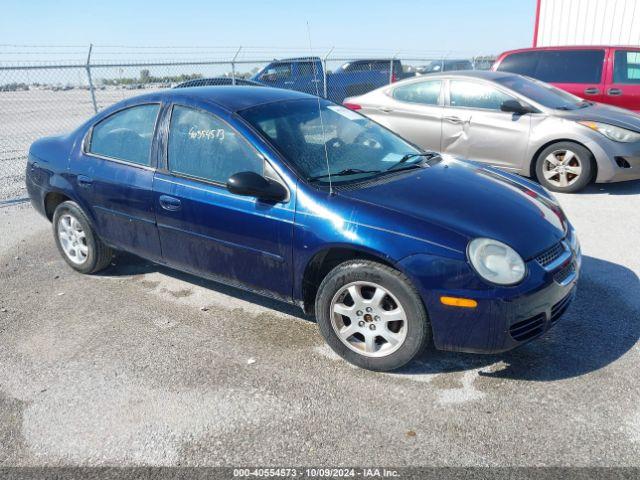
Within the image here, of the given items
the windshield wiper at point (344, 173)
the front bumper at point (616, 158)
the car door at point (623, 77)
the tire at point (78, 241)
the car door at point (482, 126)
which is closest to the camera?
the windshield wiper at point (344, 173)

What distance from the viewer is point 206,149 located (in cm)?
374

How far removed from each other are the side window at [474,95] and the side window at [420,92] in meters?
0.22

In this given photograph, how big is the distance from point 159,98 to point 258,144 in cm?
109

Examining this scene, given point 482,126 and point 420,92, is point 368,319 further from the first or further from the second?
point 420,92

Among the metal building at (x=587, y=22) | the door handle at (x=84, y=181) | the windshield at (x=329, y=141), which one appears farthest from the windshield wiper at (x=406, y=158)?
the metal building at (x=587, y=22)

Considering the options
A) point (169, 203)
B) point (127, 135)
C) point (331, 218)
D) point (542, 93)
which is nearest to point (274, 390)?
point (331, 218)

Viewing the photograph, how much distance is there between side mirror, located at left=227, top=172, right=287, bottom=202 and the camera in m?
3.27

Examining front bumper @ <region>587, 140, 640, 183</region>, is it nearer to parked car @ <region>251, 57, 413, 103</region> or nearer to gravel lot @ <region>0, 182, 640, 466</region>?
gravel lot @ <region>0, 182, 640, 466</region>

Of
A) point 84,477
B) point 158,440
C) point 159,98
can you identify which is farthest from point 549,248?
point 159,98

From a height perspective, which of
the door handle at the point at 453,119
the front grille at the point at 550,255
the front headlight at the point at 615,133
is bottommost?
the front grille at the point at 550,255

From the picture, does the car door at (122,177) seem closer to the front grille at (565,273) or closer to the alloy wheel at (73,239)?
the alloy wheel at (73,239)

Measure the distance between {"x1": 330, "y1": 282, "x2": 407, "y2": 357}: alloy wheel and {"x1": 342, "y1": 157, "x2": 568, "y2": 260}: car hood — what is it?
1.45 feet

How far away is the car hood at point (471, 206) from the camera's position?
301 centimetres

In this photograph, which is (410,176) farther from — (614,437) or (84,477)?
(84,477)
